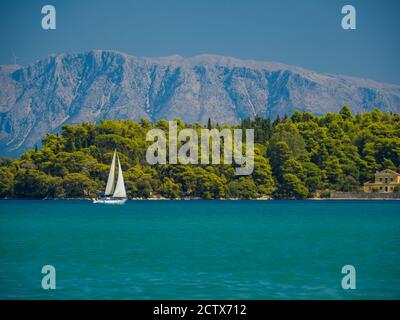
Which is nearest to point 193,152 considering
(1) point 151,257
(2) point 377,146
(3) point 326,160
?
(3) point 326,160

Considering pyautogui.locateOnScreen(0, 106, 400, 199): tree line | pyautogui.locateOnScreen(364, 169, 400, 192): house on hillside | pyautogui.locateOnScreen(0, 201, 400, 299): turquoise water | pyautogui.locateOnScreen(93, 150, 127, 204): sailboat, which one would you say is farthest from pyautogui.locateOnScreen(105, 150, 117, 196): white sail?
pyautogui.locateOnScreen(364, 169, 400, 192): house on hillside

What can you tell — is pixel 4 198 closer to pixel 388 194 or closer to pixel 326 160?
pixel 326 160

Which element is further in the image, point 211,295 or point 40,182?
point 40,182

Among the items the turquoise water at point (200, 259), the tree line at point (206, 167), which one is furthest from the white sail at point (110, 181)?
the turquoise water at point (200, 259)

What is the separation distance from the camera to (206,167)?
129500 mm

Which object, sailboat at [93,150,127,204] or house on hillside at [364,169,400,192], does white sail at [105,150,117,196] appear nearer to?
sailboat at [93,150,127,204]

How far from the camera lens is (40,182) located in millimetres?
129875

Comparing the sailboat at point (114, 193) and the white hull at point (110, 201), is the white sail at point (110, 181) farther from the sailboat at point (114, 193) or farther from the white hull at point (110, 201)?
the white hull at point (110, 201)

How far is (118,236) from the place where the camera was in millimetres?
58125

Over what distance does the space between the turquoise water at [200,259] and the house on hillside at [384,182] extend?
6401cm

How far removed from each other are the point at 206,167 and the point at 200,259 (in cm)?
8825
